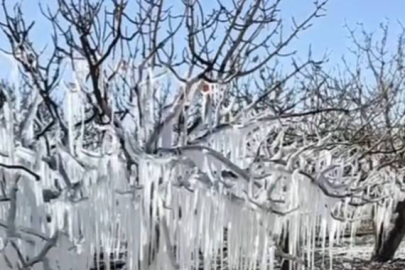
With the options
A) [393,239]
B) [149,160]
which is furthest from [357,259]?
[149,160]

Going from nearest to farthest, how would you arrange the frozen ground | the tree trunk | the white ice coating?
the white ice coating → the frozen ground → the tree trunk

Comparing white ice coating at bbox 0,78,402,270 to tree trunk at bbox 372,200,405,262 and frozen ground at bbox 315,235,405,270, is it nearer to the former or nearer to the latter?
frozen ground at bbox 315,235,405,270

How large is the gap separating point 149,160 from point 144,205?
0.22m

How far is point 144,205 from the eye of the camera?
2.85 m

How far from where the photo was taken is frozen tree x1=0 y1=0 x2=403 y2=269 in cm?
287

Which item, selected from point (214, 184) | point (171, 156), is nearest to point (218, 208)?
point (214, 184)

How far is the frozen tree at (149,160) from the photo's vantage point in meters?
2.87

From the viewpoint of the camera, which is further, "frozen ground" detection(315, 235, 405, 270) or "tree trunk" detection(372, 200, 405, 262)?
"tree trunk" detection(372, 200, 405, 262)

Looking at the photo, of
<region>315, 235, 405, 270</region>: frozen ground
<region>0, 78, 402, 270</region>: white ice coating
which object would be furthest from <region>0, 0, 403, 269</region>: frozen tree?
<region>315, 235, 405, 270</region>: frozen ground

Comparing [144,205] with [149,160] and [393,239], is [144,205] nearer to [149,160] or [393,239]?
[149,160]

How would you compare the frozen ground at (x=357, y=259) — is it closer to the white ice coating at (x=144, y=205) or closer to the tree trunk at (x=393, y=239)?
the tree trunk at (x=393, y=239)

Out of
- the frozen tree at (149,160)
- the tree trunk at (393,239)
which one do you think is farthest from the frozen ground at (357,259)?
the frozen tree at (149,160)

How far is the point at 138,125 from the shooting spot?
3244mm

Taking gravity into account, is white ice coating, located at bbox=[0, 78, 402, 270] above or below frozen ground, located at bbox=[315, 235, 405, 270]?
above
